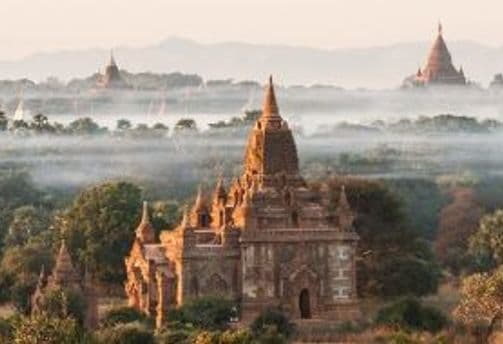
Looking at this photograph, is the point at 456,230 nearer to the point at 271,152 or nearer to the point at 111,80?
the point at 271,152

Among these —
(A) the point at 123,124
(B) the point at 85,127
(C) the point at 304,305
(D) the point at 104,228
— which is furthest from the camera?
(A) the point at 123,124

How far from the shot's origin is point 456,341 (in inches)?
1934

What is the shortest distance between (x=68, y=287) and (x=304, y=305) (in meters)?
6.25

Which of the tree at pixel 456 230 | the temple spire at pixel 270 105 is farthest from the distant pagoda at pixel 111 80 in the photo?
the temple spire at pixel 270 105

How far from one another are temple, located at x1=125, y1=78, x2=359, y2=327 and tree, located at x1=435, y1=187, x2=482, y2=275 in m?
14.7

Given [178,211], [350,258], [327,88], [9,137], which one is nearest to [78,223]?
[178,211]

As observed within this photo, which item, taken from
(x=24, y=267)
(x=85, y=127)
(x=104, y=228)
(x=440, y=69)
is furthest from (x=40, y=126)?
(x=24, y=267)

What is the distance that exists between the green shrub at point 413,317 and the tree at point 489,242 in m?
13.3

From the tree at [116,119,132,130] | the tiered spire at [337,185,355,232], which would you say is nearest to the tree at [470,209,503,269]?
the tiered spire at [337,185,355,232]

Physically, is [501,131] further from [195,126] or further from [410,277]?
[410,277]

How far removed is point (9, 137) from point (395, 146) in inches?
784

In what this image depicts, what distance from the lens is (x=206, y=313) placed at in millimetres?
51156

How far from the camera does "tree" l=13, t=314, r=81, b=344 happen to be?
41.7m

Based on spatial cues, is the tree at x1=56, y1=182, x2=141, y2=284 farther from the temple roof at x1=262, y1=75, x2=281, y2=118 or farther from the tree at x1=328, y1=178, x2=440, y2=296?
the temple roof at x1=262, y1=75, x2=281, y2=118
